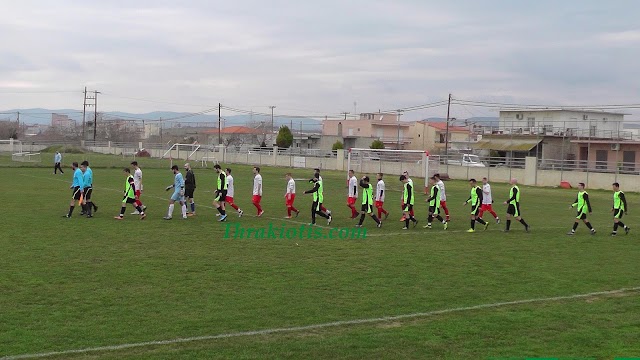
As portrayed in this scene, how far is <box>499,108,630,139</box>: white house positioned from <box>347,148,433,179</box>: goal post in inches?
632

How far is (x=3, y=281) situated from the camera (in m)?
13.2

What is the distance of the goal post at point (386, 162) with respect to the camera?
6053 centimetres

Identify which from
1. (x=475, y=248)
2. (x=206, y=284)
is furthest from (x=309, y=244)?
(x=206, y=284)

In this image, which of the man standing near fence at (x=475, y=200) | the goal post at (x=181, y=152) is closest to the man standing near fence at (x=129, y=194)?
the man standing near fence at (x=475, y=200)

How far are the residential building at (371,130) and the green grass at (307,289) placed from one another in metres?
80.0

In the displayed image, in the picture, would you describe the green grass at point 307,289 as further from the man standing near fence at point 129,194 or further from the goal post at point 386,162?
the goal post at point 386,162

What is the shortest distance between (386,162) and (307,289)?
167 ft

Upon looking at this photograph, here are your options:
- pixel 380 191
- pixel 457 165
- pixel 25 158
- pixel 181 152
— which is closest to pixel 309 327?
pixel 380 191

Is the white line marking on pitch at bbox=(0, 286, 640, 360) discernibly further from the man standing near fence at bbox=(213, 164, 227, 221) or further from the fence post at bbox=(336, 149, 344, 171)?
the fence post at bbox=(336, 149, 344, 171)

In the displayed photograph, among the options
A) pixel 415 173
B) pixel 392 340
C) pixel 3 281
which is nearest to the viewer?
pixel 392 340

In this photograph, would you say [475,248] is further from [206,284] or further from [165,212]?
[165,212]

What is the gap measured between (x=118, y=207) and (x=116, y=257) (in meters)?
12.3

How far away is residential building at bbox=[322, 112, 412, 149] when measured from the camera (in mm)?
103938

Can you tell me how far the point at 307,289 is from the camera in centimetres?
1327
